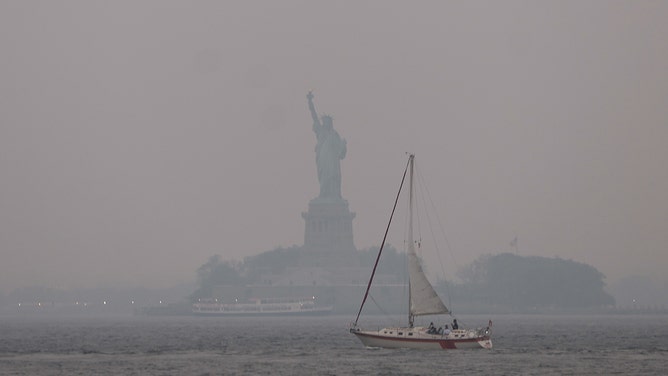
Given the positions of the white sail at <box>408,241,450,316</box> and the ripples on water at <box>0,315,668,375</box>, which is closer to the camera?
the ripples on water at <box>0,315,668,375</box>

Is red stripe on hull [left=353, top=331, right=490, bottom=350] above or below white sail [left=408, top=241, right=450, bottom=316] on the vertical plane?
below

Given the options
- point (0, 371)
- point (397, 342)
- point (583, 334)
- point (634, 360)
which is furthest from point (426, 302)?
point (583, 334)

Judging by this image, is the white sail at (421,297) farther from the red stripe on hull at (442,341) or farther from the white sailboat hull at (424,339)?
the red stripe on hull at (442,341)

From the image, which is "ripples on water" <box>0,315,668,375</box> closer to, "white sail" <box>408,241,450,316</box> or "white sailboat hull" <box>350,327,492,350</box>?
"white sailboat hull" <box>350,327,492,350</box>

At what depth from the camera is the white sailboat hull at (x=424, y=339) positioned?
118938mm

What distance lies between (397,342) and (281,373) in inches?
781

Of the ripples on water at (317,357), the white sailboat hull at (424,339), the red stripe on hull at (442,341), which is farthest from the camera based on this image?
the white sailboat hull at (424,339)

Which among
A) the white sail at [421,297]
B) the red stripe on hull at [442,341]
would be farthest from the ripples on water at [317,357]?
the white sail at [421,297]

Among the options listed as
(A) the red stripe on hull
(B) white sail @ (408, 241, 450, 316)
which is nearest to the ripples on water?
(A) the red stripe on hull

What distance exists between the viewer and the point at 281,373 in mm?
102125

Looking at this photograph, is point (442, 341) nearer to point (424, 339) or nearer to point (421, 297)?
point (424, 339)

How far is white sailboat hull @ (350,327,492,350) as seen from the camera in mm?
118938

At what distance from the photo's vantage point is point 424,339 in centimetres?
11869

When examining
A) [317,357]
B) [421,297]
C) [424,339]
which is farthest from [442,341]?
[317,357]
